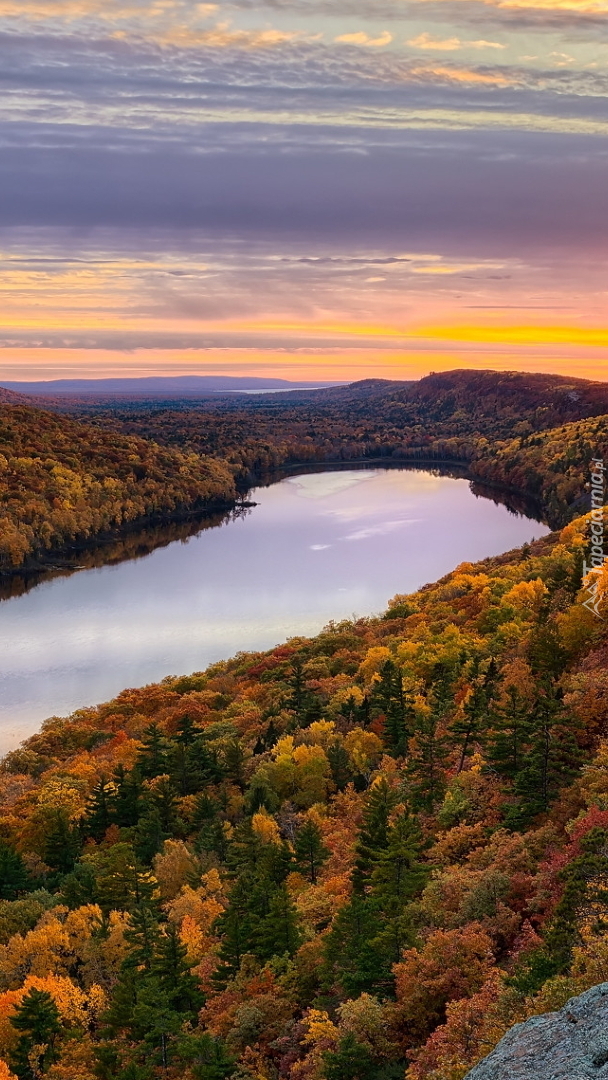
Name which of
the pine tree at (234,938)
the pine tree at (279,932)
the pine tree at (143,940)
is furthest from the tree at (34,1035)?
the pine tree at (279,932)

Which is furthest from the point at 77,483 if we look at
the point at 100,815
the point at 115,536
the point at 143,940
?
the point at 143,940

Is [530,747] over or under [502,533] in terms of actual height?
over

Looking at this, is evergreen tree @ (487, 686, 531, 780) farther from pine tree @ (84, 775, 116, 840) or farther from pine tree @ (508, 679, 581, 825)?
pine tree @ (84, 775, 116, 840)

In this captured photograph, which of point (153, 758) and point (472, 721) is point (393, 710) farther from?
point (153, 758)

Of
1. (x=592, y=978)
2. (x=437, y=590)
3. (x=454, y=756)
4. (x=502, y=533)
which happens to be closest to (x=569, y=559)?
(x=437, y=590)

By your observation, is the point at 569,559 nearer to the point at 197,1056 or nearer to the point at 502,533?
the point at 197,1056

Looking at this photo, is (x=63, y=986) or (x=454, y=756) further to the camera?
(x=454, y=756)

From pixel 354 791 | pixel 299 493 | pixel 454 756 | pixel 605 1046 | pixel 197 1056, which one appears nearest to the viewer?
pixel 605 1046
